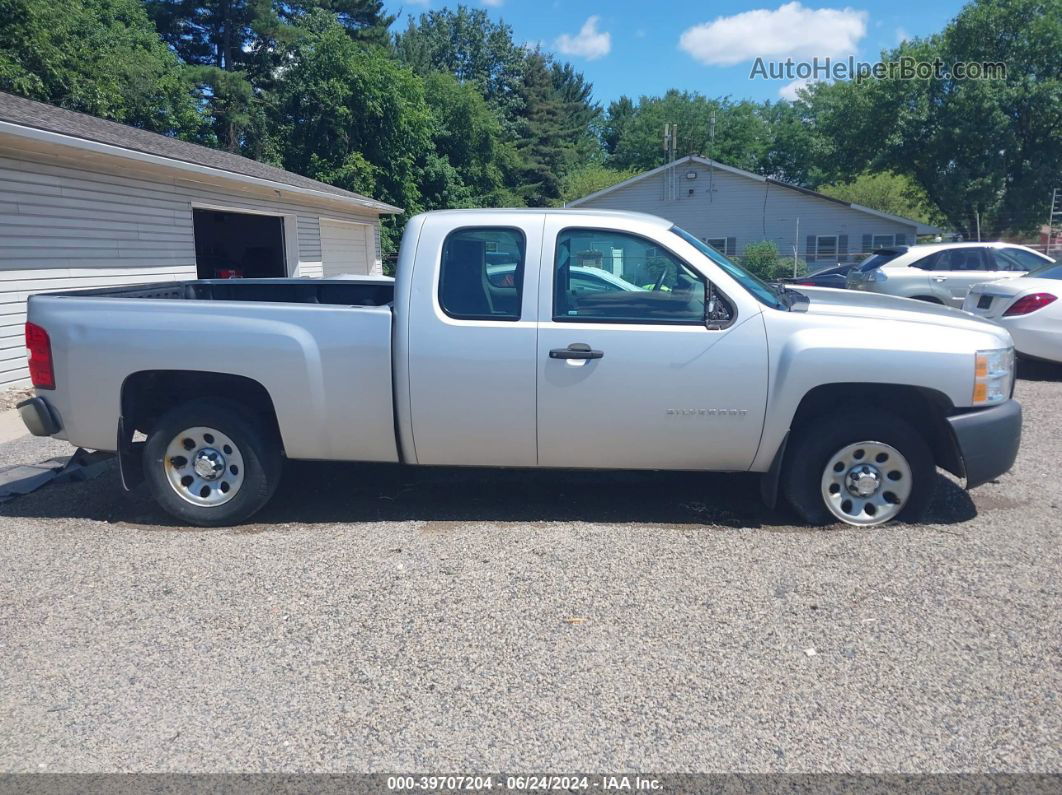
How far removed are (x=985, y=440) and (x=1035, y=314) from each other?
6.29 m

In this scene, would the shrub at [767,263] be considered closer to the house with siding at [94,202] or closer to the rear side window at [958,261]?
the rear side window at [958,261]

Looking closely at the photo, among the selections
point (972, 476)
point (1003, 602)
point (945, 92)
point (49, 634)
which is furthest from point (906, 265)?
point (945, 92)

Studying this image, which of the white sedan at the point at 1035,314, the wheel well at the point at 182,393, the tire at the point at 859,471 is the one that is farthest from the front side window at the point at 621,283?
the white sedan at the point at 1035,314

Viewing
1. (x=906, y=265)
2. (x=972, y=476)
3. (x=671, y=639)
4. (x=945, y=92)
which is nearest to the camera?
(x=671, y=639)

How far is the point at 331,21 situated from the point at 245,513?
38.2 m

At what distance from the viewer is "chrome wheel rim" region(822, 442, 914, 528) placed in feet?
16.8

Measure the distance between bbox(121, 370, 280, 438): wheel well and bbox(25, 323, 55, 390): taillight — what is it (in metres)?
0.49

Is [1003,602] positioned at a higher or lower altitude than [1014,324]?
lower

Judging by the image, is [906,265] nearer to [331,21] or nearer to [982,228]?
[982,228]

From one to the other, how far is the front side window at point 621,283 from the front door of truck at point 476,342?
0.66 ft

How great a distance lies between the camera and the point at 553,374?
5.05m

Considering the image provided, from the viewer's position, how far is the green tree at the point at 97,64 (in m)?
21.4

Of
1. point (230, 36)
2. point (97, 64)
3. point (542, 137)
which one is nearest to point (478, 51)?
point (542, 137)

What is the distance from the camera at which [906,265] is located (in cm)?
1469
